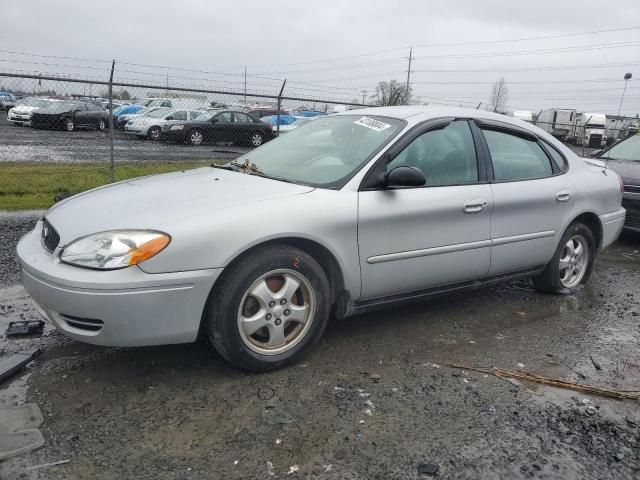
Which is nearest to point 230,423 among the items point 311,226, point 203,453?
point 203,453

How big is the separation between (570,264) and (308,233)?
2.93 meters

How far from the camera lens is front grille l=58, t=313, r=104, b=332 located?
2889 millimetres

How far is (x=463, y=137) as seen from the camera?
4.24m

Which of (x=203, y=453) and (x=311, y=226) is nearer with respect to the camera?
(x=203, y=453)

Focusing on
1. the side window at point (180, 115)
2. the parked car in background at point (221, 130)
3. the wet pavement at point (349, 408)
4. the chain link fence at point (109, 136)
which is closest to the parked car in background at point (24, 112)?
the chain link fence at point (109, 136)

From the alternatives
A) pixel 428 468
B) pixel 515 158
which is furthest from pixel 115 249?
pixel 515 158

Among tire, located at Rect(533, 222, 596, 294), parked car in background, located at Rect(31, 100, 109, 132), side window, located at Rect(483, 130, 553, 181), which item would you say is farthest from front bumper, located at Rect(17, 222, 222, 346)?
parked car in background, located at Rect(31, 100, 109, 132)

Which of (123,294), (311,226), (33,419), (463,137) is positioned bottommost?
(33,419)

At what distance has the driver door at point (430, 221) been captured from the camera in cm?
359

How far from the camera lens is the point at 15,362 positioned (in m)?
3.30

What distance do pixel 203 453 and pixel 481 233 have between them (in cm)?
254

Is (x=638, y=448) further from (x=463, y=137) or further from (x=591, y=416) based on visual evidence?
(x=463, y=137)

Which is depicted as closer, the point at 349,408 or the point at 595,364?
the point at 349,408

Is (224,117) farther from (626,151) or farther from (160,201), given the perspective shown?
(160,201)
